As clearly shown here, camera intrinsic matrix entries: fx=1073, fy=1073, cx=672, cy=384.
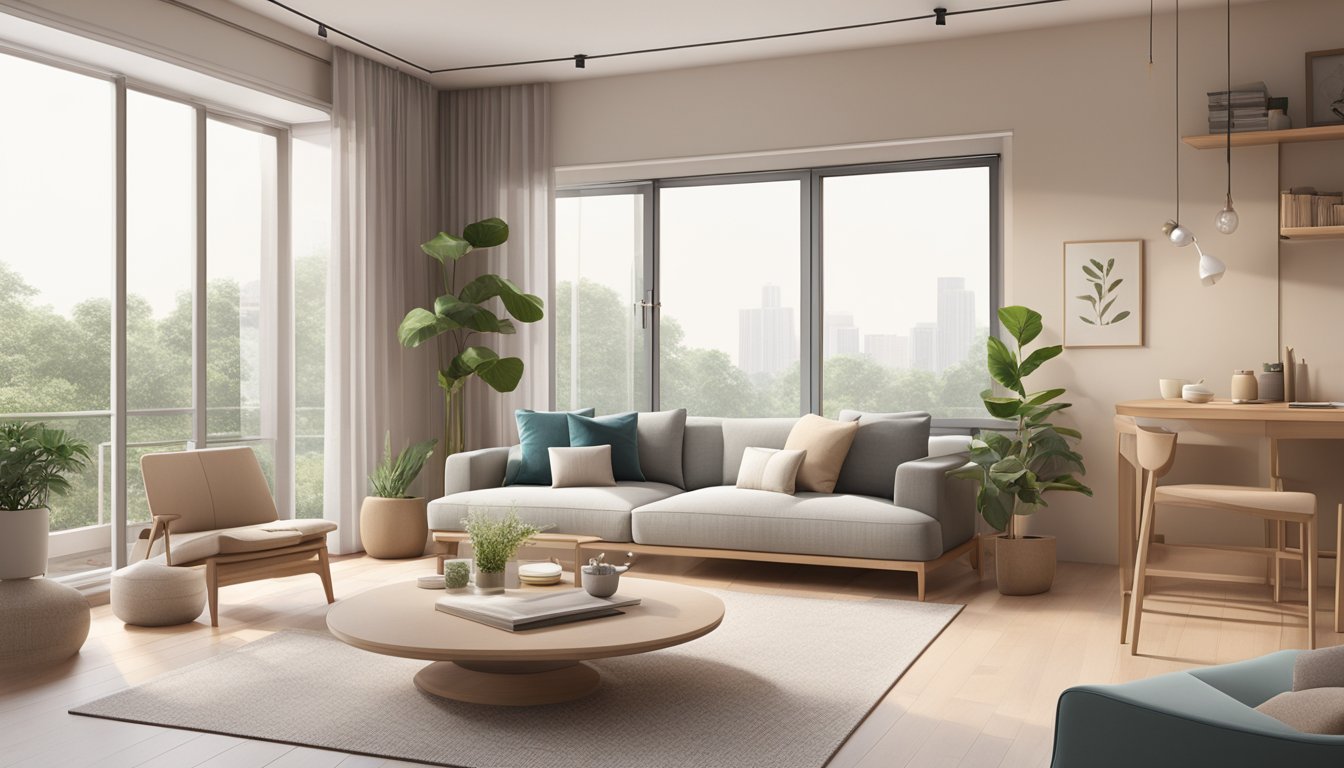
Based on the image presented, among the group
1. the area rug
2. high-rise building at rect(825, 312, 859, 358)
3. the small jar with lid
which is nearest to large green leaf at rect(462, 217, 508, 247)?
high-rise building at rect(825, 312, 859, 358)

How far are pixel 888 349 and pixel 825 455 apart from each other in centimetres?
125

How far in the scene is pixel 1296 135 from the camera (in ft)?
17.0

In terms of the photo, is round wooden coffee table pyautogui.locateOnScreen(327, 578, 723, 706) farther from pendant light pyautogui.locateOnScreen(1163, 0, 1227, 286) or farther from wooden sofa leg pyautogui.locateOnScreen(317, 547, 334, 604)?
pendant light pyautogui.locateOnScreen(1163, 0, 1227, 286)

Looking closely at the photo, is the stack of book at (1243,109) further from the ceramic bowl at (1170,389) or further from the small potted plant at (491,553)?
the small potted plant at (491,553)

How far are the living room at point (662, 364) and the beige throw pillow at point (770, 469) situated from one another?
2 centimetres

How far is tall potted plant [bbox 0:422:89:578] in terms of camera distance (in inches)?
156

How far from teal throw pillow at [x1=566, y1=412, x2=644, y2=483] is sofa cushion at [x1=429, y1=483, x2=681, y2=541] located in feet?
0.64

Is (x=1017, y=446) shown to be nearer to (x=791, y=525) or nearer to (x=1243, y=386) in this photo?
(x=1243, y=386)

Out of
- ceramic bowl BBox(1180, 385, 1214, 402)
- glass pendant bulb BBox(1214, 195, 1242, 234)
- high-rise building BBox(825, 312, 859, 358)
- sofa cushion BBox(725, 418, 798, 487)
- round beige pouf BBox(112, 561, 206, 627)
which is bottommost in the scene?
round beige pouf BBox(112, 561, 206, 627)

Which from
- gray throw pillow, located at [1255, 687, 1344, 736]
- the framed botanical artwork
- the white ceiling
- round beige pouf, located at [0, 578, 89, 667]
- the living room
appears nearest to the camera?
gray throw pillow, located at [1255, 687, 1344, 736]

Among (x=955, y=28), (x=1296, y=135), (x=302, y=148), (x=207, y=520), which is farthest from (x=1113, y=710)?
(x=302, y=148)

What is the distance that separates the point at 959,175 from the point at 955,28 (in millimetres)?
867

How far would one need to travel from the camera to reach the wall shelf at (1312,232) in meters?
5.13

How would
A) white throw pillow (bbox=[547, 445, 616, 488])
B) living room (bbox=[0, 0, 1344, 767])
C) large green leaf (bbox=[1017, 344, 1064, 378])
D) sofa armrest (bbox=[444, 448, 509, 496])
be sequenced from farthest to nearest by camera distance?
1. sofa armrest (bbox=[444, 448, 509, 496])
2. white throw pillow (bbox=[547, 445, 616, 488])
3. large green leaf (bbox=[1017, 344, 1064, 378])
4. living room (bbox=[0, 0, 1344, 767])
